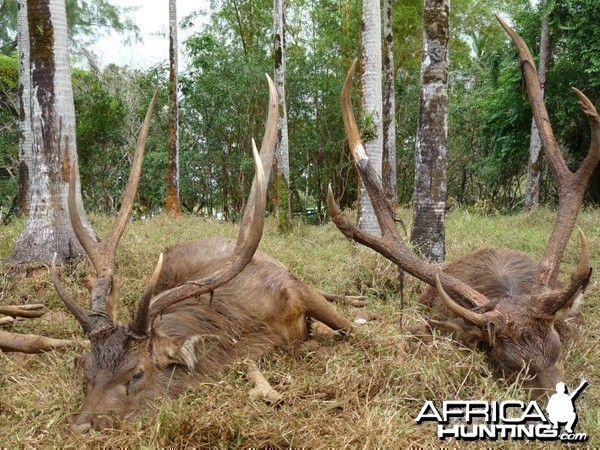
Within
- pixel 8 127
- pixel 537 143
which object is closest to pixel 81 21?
pixel 8 127

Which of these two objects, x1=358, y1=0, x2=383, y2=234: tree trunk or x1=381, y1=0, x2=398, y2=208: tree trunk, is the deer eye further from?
x1=381, y1=0, x2=398, y2=208: tree trunk

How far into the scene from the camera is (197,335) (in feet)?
13.0

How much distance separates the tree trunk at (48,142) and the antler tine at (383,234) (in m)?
3.40

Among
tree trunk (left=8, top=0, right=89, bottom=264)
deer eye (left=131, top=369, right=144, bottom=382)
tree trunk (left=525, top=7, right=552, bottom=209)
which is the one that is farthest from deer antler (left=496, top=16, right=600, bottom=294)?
tree trunk (left=525, top=7, right=552, bottom=209)

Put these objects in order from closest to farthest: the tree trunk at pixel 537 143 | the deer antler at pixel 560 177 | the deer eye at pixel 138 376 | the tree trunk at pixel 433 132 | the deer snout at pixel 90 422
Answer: the deer snout at pixel 90 422 → the deer eye at pixel 138 376 → the deer antler at pixel 560 177 → the tree trunk at pixel 433 132 → the tree trunk at pixel 537 143

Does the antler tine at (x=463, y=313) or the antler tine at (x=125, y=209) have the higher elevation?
the antler tine at (x=125, y=209)

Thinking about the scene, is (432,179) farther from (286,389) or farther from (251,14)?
(251,14)

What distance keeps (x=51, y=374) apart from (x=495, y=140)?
18.1 m

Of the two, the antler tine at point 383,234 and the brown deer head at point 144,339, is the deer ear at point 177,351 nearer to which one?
the brown deer head at point 144,339

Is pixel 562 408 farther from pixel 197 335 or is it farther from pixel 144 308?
pixel 144 308

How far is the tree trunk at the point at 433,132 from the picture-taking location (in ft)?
20.5

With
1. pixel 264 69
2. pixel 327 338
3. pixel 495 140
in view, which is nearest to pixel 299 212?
pixel 264 69

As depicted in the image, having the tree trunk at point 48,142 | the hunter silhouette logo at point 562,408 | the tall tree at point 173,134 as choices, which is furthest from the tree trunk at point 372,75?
the tall tree at point 173,134

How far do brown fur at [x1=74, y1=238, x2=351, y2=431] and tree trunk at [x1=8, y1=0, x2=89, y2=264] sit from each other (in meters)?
1.52
